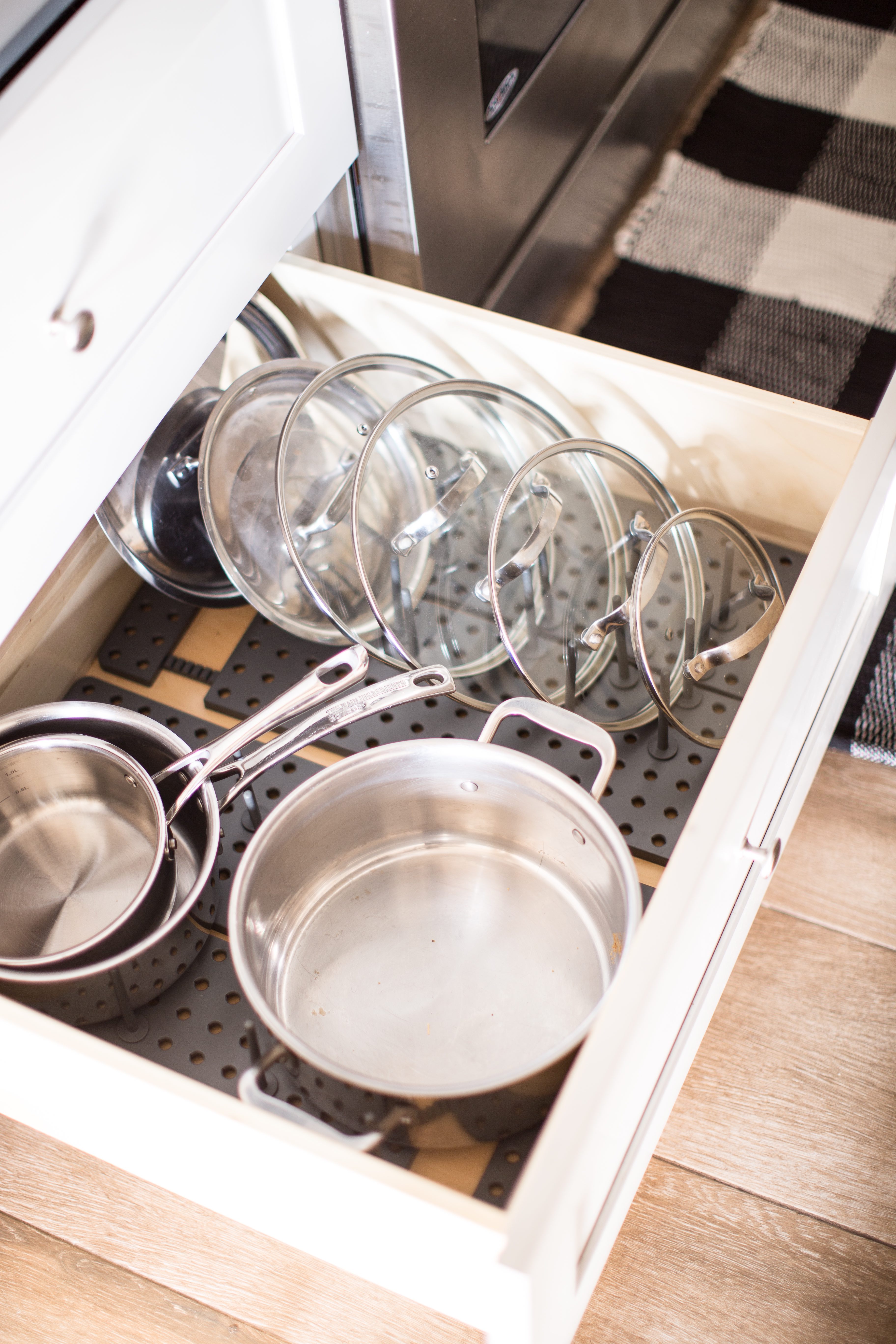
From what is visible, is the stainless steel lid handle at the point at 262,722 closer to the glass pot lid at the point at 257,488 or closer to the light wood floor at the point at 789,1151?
the glass pot lid at the point at 257,488

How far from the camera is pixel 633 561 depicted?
35.1 inches

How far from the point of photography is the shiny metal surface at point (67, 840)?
77 cm

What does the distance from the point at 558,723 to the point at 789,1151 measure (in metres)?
0.43

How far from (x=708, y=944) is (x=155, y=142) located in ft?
1.73

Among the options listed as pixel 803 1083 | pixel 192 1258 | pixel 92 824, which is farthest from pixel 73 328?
pixel 803 1083

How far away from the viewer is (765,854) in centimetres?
65

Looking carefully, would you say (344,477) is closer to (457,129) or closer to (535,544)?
(535,544)

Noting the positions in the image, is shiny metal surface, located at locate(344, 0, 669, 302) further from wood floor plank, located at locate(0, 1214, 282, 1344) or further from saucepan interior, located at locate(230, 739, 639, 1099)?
wood floor plank, located at locate(0, 1214, 282, 1344)

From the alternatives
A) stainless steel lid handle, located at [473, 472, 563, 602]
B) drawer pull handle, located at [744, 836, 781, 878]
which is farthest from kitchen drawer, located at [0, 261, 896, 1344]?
stainless steel lid handle, located at [473, 472, 563, 602]

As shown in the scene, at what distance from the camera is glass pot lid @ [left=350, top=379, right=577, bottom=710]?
86cm

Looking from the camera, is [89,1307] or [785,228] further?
[785,228]

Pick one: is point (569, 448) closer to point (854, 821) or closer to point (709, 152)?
point (854, 821)

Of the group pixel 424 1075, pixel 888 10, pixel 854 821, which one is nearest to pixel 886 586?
pixel 854 821

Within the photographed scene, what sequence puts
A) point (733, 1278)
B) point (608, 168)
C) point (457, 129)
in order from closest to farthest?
point (733, 1278) < point (457, 129) < point (608, 168)
